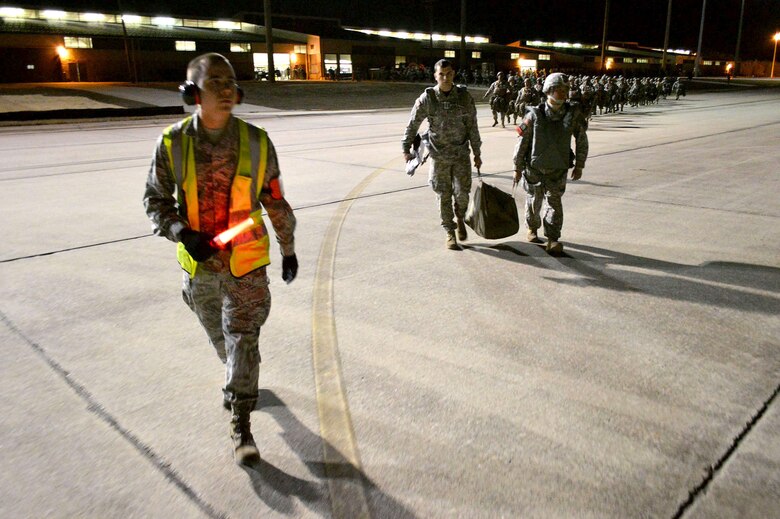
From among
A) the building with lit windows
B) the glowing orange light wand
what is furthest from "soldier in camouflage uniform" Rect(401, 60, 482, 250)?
the building with lit windows

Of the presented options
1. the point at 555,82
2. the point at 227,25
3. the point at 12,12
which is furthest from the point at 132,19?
the point at 555,82

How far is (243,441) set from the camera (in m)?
2.77

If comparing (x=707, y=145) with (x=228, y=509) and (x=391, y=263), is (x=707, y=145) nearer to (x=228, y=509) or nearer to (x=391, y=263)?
(x=391, y=263)

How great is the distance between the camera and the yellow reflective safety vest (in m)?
2.62

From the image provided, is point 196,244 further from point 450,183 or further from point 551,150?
point 551,150

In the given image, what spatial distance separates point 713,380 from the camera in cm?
343

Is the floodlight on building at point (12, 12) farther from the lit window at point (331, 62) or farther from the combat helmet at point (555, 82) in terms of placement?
the combat helmet at point (555, 82)

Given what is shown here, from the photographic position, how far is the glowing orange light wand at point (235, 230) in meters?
2.59

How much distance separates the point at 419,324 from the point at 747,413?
2.05m

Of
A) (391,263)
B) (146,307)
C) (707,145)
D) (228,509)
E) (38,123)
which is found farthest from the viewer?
(38,123)

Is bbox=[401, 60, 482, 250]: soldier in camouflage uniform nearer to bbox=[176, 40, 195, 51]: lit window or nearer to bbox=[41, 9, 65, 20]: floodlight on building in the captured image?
bbox=[176, 40, 195, 51]: lit window

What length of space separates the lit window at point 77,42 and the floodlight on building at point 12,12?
8717 mm

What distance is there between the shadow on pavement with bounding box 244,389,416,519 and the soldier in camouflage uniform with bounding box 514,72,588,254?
375cm

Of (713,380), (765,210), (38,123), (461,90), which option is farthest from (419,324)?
(38,123)
